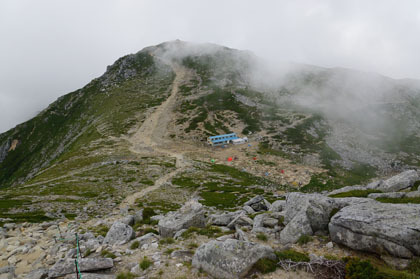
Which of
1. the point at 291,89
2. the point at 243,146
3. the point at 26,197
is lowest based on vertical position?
the point at 243,146

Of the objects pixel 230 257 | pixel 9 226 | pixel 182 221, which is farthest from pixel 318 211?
pixel 9 226

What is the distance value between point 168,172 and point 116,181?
15.1 m

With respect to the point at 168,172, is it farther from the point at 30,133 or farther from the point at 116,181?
the point at 30,133

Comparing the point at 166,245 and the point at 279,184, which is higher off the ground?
the point at 166,245

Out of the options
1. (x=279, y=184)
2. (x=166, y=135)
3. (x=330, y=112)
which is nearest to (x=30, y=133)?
(x=166, y=135)

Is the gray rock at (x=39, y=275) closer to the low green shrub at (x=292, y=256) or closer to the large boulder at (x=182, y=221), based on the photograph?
the large boulder at (x=182, y=221)

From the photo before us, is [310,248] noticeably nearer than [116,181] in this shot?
Yes

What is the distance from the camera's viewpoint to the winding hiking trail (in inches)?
1945

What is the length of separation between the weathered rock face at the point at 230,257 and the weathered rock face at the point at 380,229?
4.46 metres

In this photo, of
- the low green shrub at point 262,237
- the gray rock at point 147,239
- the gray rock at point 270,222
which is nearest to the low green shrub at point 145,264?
the gray rock at point 147,239

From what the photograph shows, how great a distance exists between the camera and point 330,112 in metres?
145

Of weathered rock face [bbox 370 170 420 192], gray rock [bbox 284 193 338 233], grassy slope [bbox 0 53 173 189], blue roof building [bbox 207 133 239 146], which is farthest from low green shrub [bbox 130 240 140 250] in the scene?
grassy slope [bbox 0 53 173 189]

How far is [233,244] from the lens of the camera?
1065 cm

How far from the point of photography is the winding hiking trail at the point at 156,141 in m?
49.4
